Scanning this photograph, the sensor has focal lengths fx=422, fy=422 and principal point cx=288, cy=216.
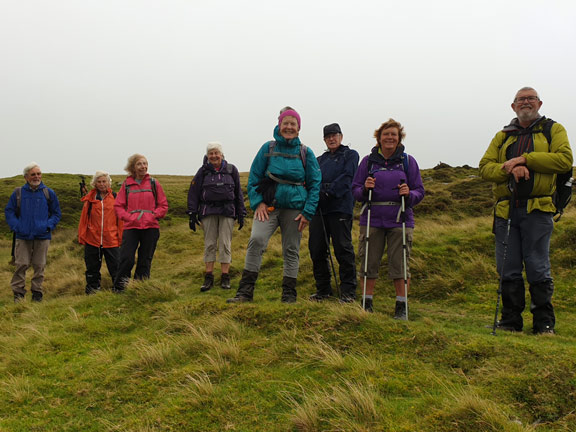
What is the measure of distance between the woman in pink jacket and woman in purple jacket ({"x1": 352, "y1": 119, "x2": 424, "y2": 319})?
408 cm

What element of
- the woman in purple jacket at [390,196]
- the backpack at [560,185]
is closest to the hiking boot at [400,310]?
the woman in purple jacket at [390,196]

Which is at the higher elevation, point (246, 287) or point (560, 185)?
point (560, 185)

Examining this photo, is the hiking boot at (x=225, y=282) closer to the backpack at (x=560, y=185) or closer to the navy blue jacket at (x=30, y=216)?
the navy blue jacket at (x=30, y=216)

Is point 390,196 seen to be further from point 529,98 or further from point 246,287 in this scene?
point 246,287

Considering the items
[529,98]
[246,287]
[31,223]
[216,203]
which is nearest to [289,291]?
[246,287]

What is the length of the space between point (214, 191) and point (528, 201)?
5343 millimetres

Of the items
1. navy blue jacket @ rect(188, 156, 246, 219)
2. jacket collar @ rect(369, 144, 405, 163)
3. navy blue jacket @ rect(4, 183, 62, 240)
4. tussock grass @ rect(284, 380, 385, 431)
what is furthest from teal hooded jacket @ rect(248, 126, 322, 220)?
navy blue jacket @ rect(4, 183, 62, 240)

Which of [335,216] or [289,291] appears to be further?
[335,216]

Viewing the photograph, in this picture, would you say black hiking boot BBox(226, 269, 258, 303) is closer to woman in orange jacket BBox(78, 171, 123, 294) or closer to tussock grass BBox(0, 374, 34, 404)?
tussock grass BBox(0, 374, 34, 404)

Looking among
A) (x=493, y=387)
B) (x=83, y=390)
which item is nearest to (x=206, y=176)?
(x=83, y=390)

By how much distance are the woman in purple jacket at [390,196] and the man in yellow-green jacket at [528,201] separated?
1019mm

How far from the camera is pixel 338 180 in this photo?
6730 mm

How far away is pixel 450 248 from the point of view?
379 inches

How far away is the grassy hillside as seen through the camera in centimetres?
316
